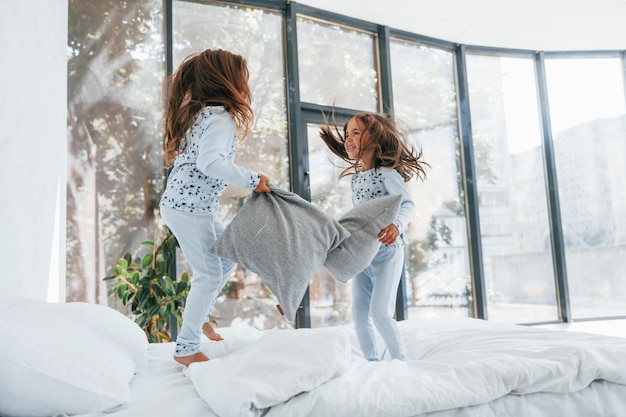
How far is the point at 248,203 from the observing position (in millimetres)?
1556

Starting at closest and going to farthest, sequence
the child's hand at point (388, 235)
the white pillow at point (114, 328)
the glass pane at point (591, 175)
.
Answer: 1. the white pillow at point (114, 328)
2. the child's hand at point (388, 235)
3. the glass pane at point (591, 175)

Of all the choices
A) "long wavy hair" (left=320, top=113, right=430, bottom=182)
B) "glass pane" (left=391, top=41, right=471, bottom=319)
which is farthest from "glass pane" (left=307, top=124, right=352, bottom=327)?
"long wavy hair" (left=320, top=113, right=430, bottom=182)

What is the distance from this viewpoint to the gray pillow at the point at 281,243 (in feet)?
4.72

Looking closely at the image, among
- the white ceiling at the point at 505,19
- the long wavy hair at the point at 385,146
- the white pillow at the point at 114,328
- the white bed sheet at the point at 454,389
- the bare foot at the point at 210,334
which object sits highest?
the white ceiling at the point at 505,19

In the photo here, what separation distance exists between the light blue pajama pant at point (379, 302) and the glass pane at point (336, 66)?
205cm

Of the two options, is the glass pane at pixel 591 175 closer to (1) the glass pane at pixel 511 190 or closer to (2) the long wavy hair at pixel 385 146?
(1) the glass pane at pixel 511 190

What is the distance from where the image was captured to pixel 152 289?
269 centimetres

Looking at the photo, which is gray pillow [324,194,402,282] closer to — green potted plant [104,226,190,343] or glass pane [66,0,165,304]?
green potted plant [104,226,190,343]

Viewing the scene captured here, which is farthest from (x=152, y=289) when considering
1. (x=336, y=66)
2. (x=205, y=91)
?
(x=336, y=66)

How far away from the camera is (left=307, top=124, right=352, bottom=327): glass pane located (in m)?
3.56

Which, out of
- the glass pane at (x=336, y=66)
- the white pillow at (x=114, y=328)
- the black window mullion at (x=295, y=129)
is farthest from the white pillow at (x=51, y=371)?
the glass pane at (x=336, y=66)

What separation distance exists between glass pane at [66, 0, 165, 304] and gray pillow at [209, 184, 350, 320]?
1656 millimetres

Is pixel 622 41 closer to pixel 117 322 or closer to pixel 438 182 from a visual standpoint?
pixel 438 182

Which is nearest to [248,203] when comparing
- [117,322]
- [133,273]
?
[117,322]
